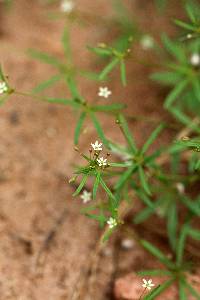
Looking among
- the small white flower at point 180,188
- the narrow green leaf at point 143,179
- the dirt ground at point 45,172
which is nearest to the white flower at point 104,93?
the narrow green leaf at point 143,179

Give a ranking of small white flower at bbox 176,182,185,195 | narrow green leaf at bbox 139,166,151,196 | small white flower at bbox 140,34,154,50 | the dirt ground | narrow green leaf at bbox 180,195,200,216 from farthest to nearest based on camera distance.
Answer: small white flower at bbox 140,34,154,50 → small white flower at bbox 176,182,185,195 → narrow green leaf at bbox 180,195,200,216 → the dirt ground → narrow green leaf at bbox 139,166,151,196

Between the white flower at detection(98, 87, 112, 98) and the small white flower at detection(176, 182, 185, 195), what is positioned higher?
the white flower at detection(98, 87, 112, 98)

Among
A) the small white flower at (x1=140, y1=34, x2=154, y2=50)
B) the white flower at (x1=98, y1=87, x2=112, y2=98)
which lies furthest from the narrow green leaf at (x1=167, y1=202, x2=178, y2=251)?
Answer: the small white flower at (x1=140, y1=34, x2=154, y2=50)

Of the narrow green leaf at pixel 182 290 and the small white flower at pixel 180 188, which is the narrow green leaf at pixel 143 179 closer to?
the small white flower at pixel 180 188

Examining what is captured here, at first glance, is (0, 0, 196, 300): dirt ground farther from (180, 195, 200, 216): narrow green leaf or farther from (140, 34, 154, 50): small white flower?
(180, 195, 200, 216): narrow green leaf

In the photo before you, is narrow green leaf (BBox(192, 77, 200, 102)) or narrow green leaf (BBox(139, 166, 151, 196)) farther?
narrow green leaf (BBox(192, 77, 200, 102))

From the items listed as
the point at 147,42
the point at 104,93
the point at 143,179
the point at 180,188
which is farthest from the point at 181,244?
the point at 147,42

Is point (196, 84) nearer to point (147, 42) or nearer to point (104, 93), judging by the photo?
point (104, 93)

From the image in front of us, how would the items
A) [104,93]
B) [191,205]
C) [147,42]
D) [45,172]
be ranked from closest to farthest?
[104,93], [191,205], [45,172], [147,42]

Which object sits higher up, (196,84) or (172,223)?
(196,84)
